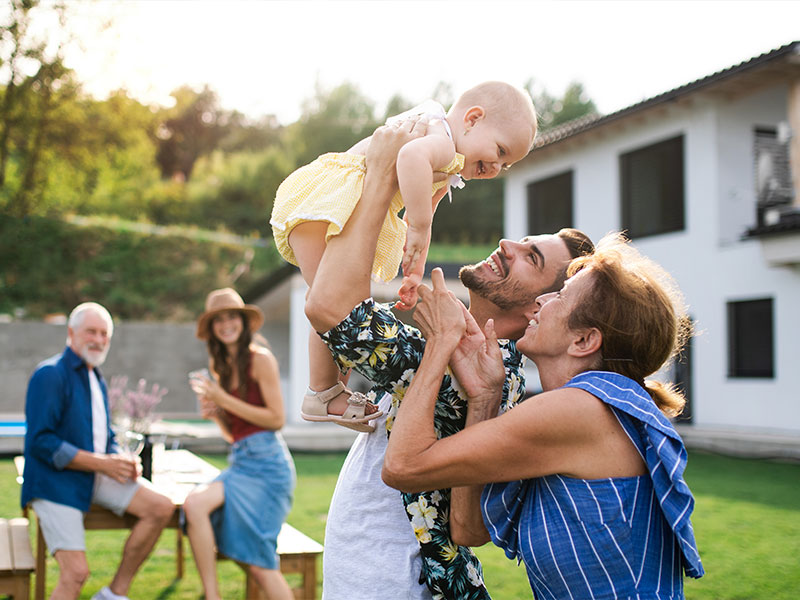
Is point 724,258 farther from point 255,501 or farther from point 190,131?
point 190,131

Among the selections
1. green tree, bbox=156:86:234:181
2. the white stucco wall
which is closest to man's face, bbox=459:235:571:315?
the white stucco wall

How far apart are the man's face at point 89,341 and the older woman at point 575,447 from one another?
153 inches

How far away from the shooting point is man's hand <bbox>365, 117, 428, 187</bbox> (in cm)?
228

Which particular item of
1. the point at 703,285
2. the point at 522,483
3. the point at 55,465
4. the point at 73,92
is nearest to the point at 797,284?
the point at 703,285

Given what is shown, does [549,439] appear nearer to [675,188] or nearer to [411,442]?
[411,442]

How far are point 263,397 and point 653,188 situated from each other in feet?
44.7

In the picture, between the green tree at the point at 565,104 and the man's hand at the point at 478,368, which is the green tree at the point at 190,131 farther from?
the man's hand at the point at 478,368

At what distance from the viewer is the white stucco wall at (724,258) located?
47.7ft

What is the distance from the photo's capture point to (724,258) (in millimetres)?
15797

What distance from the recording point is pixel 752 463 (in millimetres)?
12758

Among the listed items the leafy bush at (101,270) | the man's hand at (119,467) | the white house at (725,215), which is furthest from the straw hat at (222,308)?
the leafy bush at (101,270)

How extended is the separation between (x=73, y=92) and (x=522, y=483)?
30.1m

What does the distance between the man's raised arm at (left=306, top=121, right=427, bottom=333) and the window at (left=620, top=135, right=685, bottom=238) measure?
15.8m

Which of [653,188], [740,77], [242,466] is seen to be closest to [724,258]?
[653,188]
